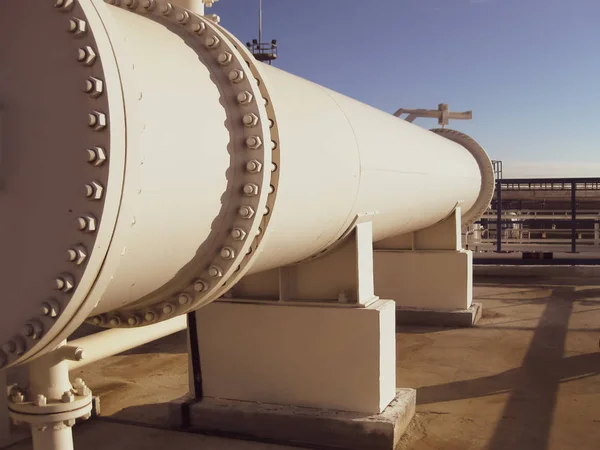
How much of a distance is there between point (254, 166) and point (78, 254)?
0.87 meters

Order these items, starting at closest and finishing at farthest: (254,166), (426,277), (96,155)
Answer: (96,155) < (254,166) < (426,277)

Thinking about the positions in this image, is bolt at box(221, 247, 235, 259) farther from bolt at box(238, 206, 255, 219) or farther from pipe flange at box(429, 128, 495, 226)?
pipe flange at box(429, 128, 495, 226)

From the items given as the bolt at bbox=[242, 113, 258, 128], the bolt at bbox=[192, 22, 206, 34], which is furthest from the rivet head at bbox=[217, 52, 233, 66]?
the bolt at bbox=[242, 113, 258, 128]

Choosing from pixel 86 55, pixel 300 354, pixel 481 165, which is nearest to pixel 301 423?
pixel 300 354

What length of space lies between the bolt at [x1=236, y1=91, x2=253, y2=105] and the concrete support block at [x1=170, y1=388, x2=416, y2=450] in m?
2.49

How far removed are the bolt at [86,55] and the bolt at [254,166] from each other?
0.83 m

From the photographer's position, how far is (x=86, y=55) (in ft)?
5.68

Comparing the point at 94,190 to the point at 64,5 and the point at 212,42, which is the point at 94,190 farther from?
the point at 212,42

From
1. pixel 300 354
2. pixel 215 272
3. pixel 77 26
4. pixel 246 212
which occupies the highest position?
pixel 77 26

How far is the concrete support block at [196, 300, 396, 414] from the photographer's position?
4176 millimetres

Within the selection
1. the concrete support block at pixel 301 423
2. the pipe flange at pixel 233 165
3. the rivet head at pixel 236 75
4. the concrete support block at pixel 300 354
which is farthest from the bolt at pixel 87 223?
the concrete support block at pixel 301 423

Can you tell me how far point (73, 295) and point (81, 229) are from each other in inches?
7.3

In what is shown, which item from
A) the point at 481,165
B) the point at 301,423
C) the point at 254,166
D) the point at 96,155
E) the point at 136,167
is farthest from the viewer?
the point at 481,165

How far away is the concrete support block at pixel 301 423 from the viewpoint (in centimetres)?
414
